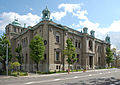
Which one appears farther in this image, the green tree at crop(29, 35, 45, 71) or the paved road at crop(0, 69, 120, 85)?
the green tree at crop(29, 35, 45, 71)

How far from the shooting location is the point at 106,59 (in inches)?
2200

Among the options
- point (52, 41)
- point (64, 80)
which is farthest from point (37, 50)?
point (64, 80)

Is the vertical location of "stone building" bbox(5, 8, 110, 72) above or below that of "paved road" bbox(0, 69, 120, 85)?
above

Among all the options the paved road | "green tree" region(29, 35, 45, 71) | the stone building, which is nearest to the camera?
the paved road

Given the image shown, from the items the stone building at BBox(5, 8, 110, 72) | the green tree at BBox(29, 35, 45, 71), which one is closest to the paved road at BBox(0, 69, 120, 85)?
the green tree at BBox(29, 35, 45, 71)

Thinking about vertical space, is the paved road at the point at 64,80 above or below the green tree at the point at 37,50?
below

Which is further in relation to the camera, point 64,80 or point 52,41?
point 52,41

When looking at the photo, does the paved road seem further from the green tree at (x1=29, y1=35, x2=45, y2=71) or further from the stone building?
the stone building

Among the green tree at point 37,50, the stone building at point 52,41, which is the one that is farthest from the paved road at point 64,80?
the stone building at point 52,41

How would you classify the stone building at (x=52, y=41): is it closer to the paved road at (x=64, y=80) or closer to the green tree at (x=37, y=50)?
the green tree at (x=37, y=50)

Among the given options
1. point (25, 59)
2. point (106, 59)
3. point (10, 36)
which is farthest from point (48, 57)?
point (106, 59)

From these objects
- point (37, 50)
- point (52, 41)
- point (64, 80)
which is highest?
point (52, 41)

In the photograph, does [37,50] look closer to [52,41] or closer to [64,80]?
[52,41]

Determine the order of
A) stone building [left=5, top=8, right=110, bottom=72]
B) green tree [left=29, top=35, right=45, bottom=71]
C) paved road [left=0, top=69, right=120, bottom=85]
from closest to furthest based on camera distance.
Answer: paved road [left=0, top=69, right=120, bottom=85]
green tree [left=29, top=35, right=45, bottom=71]
stone building [left=5, top=8, right=110, bottom=72]
